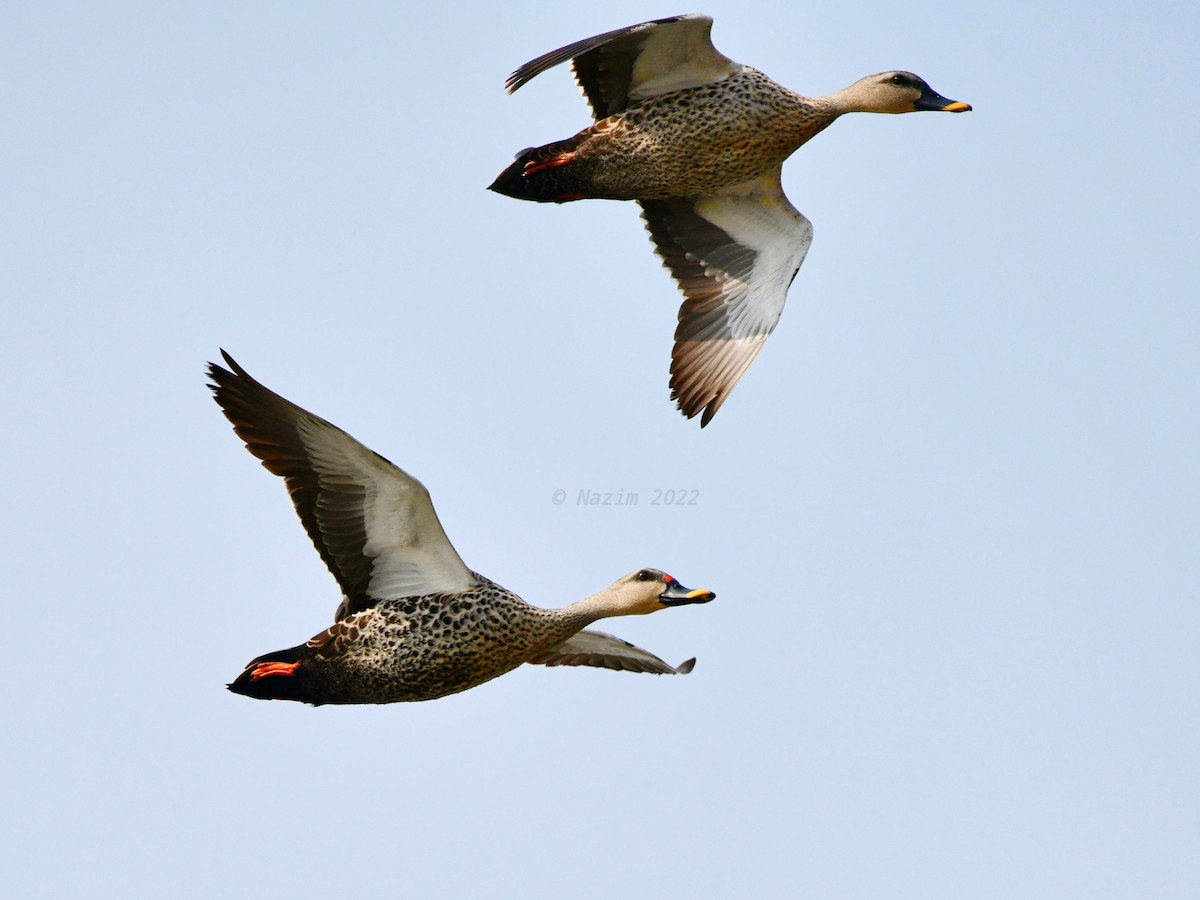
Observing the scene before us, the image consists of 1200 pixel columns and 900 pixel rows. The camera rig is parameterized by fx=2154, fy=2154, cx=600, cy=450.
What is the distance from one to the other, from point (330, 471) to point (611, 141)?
3.80 m

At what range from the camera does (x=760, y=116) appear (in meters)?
17.0

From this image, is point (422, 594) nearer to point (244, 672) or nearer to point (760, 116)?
point (244, 672)

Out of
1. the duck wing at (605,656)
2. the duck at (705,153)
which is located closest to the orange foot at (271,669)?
the duck wing at (605,656)

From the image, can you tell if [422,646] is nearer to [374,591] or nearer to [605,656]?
[374,591]

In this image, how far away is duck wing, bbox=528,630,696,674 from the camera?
1678 cm

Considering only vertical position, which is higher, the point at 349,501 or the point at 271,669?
the point at 349,501

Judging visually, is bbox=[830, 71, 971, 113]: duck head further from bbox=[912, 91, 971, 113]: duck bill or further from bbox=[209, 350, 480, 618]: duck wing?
bbox=[209, 350, 480, 618]: duck wing

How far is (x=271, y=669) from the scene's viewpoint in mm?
15023

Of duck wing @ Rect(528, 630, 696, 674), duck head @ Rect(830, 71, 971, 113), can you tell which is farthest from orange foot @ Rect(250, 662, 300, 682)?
duck head @ Rect(830, 71, 971, 113)

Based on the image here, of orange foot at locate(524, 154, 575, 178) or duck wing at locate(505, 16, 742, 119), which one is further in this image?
orange foot at locate(524, 154, 575, 178)

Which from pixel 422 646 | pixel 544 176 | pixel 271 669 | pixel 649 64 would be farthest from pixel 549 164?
pixel 271 669

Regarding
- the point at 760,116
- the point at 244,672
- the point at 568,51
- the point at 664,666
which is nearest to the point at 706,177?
the point at 760,116

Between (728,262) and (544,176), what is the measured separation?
75.0 inches

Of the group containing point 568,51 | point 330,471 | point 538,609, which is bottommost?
point 538,609
